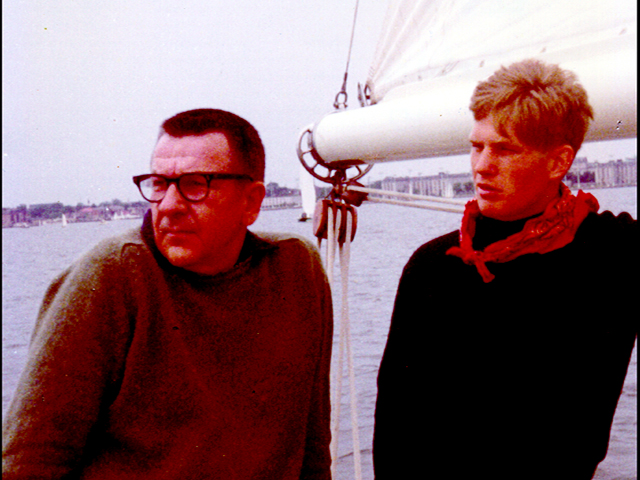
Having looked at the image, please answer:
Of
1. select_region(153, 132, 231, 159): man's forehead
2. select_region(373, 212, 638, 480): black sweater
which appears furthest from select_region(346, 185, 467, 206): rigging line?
select_region(153, 132, 231, 159): man's forehead

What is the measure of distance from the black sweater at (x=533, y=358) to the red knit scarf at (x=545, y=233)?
0.02 metres

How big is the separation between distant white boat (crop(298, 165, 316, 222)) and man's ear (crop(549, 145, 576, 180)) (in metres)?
1.11

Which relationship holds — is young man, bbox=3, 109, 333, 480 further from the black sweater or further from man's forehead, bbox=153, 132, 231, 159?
the black sweater

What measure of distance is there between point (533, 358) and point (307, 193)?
1224mm

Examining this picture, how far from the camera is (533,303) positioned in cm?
144

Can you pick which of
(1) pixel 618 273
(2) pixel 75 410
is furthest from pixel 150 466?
(1) pixel 618 273

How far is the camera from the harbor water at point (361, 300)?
8.43 m

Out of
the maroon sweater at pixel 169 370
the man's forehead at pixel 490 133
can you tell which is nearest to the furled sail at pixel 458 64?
the man's forehead at pixel 490 133

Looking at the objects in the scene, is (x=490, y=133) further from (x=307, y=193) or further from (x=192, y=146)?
(x=307, y=193)

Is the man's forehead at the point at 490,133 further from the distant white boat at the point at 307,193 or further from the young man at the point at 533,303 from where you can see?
the distant white boat at the point at 307,193

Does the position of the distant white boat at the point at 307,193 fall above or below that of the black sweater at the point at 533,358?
above

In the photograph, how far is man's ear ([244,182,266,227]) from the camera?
1520mm

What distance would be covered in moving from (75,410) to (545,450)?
94cm

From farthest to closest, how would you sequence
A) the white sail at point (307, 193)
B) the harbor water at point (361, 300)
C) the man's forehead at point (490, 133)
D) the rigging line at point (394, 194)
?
1. the harbor water at point (361, 300)
2. the white sail at point (307, 193)
3. the rigging line at point (394, 194)
4. the man's forehead at point (490, 133)
